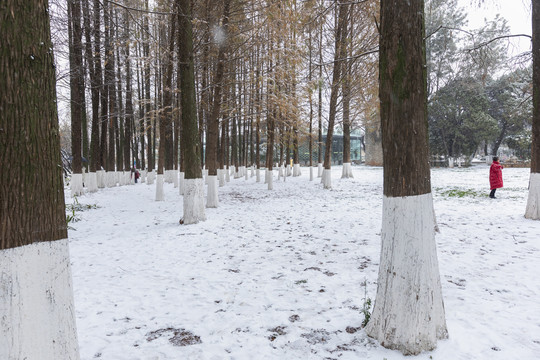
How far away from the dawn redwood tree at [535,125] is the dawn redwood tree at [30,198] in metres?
9.17

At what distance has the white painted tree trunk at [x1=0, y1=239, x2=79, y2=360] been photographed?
1570mm

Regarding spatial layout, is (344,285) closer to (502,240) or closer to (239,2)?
(502,240)

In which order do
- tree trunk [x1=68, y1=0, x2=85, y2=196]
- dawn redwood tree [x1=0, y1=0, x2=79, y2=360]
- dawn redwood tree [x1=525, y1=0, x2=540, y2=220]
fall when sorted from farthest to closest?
tree trunk [x1=68, y1=0, x2=85, y2=196] < dawn redwood tree [x1=525, y1=0, x2=540, y2=220] < dawn redwood tree [x1=0, y1=0, x2=79, y2=360]

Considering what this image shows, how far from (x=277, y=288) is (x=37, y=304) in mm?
2813

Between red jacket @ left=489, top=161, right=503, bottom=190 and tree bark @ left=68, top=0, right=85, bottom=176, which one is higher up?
tree bark @ left=68, top=0, right=85, bottom=176

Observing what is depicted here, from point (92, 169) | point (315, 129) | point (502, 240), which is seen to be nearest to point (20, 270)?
point (502, 240)

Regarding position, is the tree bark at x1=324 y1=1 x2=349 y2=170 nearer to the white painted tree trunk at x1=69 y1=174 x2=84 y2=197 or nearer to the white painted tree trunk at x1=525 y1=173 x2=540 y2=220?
the white painted tree trunk at x1=525 y1=173 x2=540 y2=220

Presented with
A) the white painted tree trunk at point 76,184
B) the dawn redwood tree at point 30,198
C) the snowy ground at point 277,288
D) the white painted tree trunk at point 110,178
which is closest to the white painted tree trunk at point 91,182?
the white painted tree trunk at point 76,184

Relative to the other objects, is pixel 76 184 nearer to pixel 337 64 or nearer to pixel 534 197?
pixel 337 64

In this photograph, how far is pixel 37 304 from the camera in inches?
65.1

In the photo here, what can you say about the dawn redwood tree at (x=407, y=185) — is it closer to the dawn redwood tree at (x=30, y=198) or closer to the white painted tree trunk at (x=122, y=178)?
the dawn redwood tree at (x=30, y=198)

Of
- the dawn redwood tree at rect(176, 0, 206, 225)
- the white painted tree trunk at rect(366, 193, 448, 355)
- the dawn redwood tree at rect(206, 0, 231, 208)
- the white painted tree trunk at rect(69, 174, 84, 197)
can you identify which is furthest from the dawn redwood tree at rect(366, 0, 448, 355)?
the white painted tree trunk at rect(69, 174, 84, 197)

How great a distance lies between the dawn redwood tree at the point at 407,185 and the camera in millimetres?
2443

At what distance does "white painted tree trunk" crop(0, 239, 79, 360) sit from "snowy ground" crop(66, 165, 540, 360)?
1068 mm
